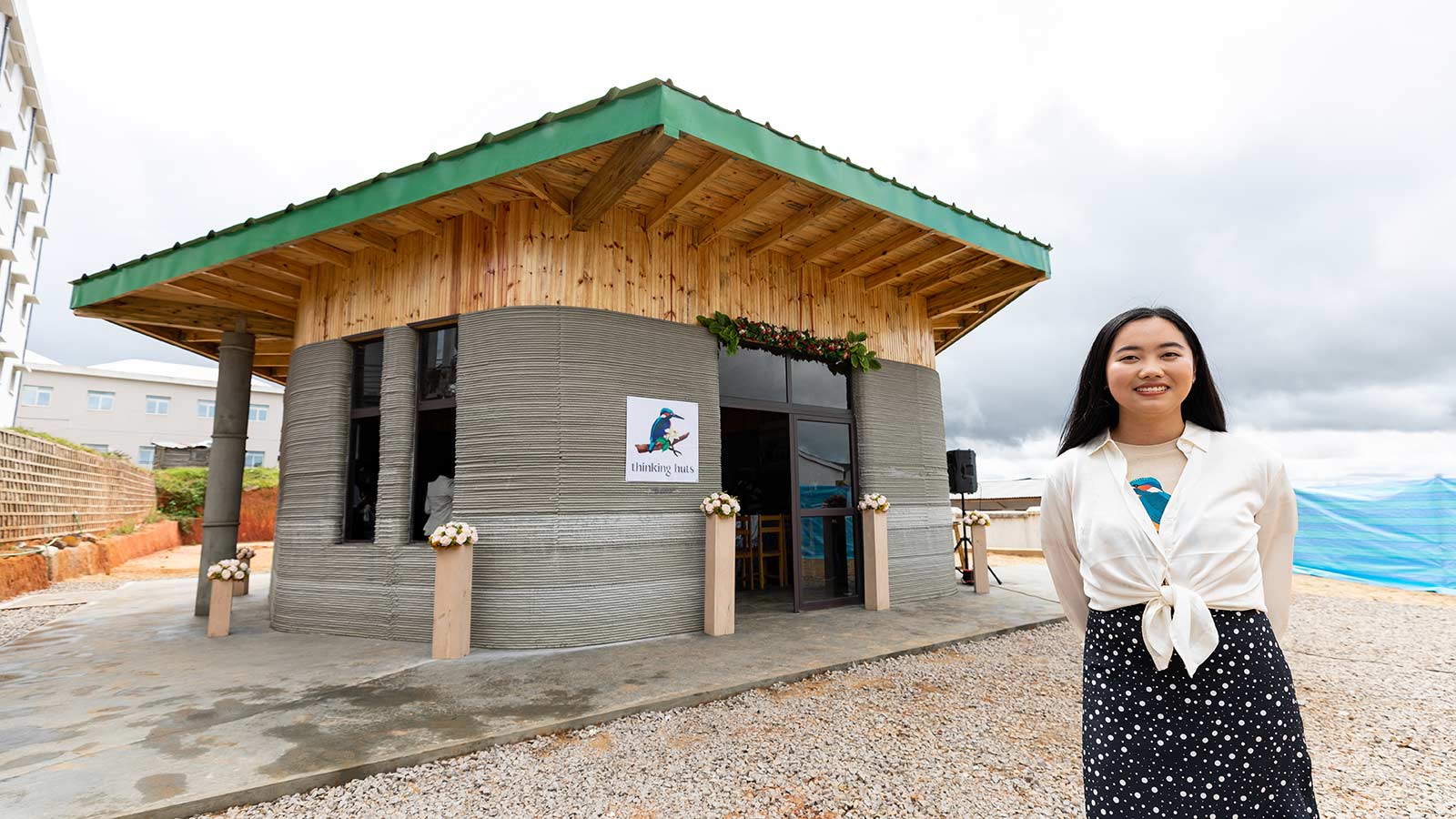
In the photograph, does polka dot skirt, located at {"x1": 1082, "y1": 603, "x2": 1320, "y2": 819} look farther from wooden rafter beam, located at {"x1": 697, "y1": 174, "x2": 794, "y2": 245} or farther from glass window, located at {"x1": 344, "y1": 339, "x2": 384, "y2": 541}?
glass window, located at {"x1": 344, "y1": 339, "x2": 384, "y2": 541}

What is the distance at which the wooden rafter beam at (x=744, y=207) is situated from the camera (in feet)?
15.5

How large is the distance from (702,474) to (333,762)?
130 inches

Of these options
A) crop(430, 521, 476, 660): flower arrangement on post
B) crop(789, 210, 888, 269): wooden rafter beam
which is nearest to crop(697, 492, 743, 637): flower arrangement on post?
crop(430, 521, 476, 660): flower arrangement on post

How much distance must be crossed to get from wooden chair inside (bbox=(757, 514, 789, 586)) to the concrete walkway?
1930mm

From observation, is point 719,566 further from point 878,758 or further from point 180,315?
point 180,315

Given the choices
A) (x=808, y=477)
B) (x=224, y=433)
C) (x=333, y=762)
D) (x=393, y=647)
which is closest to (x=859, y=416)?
(x=808, y=477)

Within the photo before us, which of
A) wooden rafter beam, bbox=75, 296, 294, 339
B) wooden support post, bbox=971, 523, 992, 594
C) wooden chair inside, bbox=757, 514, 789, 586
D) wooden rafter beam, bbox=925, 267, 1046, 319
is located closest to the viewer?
wooden rafter beam, bbox=75, 296, 294, 339

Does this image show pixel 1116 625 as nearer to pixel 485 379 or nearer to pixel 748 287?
pixel 485 379

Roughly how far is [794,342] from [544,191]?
2.61 m

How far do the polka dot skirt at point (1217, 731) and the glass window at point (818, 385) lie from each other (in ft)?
16.2

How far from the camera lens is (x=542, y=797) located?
2.42 meters

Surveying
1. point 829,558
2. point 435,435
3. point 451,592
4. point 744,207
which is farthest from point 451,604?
point 744,207

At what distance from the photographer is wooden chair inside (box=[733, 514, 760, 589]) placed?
787 cm

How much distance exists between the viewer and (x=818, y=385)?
21.1 feet
